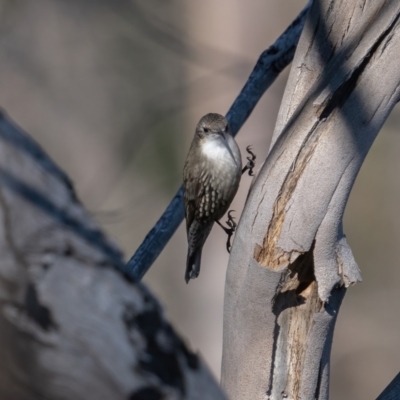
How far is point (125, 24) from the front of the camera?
985cm

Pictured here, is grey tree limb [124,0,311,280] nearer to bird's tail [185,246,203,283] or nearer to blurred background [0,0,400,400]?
bird's tail [185,246,203,283]

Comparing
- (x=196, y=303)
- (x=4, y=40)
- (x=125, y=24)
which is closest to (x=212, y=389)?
(x=196, y=303)

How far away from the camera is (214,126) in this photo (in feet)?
12.3

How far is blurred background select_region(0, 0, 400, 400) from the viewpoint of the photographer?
22.9 ft

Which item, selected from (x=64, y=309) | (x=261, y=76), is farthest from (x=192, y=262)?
(x=64, y=309)

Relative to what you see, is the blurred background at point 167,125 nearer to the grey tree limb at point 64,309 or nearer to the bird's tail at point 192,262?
the bird's tail at point 192,262

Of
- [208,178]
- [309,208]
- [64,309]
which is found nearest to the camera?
[64,309]

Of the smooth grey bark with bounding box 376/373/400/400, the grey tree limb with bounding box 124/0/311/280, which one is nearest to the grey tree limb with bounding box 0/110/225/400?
the smooth grey bark with bounding box 376/373/400/400

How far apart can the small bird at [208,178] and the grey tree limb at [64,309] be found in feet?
7.60

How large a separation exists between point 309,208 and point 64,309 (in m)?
1.08

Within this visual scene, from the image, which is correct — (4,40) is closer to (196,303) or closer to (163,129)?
(163,129)

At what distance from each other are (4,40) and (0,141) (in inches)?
320

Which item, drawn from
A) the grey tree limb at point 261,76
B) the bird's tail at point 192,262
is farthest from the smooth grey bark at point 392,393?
the bird's tail at point 192,262

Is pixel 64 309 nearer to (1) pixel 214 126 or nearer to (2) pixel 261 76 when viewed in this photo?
(2) pixel 261 76
